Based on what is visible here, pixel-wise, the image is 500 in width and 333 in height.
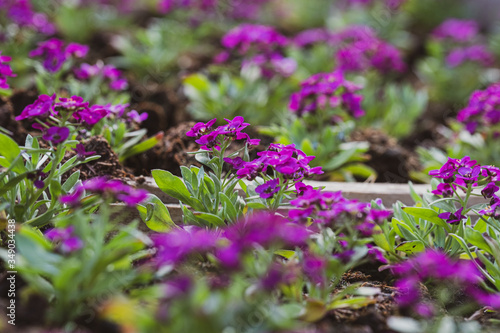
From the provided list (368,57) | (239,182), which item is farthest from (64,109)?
(368,57)

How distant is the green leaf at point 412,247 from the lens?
2043 millimetres

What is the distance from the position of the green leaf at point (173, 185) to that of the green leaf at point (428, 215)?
81 cm

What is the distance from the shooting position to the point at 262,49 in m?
3.85

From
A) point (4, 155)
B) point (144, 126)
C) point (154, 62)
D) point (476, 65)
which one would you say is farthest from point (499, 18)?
point (4, 155)

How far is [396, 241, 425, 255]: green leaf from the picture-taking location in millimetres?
2043

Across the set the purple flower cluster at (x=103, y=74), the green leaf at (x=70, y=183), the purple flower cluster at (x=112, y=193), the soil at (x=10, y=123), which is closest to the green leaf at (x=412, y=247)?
the purple flower cluster at (x=112, y=193)

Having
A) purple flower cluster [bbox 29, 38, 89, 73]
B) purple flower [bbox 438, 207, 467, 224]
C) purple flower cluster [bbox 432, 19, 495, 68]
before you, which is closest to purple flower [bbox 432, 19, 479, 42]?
purple flower cluster [bbox 432, 19, 495, 68]

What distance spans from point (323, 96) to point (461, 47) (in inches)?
104

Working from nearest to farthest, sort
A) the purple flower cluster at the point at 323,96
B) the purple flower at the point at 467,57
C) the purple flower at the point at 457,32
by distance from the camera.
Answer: the purple flower cluster at the point at 323,96 → the purple flower at the point at 467,57 → the purple flower at the point at 457,32

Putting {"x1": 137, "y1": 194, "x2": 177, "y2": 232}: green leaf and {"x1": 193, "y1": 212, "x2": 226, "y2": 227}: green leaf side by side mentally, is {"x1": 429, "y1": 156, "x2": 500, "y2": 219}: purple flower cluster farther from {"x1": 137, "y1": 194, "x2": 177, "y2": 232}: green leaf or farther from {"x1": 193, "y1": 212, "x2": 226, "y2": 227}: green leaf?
{"x1": 137, "y1": 194, "x2": 177, "y2": 232}: green leaf

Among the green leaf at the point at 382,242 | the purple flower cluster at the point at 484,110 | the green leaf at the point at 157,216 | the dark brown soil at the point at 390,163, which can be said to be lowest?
the dark brown soil at the point at 390,163

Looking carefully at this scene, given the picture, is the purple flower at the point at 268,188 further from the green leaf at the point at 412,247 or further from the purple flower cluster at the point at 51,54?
the purple flower cluster at the point at 51,54

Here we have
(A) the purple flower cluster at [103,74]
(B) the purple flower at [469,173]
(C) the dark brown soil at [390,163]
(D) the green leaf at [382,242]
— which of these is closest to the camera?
(B) the purple flower at [469,173]

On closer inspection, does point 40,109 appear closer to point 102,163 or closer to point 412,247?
point 102,163
